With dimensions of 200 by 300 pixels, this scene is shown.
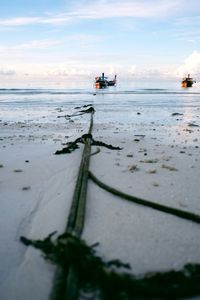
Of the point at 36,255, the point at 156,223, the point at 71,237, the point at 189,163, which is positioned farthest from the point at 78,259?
the point at 189,163

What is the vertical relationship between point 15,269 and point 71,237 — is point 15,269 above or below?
below

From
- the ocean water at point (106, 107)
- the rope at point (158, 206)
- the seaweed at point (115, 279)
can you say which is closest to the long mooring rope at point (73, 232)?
the seaweed at point (115, 279)

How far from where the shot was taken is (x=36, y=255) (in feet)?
10.8

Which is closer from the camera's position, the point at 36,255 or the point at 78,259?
the point at 78,259

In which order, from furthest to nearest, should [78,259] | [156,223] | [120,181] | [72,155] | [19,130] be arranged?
[19,130], [72,155], [120,181], [156,223], [78,259]

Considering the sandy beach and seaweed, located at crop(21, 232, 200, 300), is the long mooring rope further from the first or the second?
the sandy beach

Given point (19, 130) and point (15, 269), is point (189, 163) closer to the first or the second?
point (15, 269)

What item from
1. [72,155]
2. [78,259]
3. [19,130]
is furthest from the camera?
[19,130]

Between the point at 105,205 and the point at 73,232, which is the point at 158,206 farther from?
the point at 73,232

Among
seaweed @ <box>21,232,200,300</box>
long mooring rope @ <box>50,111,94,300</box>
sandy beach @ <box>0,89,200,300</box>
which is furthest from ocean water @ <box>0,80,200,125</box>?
seaweed @ <box>21,232,200,300</box>

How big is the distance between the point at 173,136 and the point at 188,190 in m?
5.71

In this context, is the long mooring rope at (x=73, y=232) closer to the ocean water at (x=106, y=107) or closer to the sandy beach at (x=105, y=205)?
the sandy beach at (x=105, y=205)

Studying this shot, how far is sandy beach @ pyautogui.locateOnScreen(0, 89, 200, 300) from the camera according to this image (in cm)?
315

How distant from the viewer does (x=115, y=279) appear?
257cm
